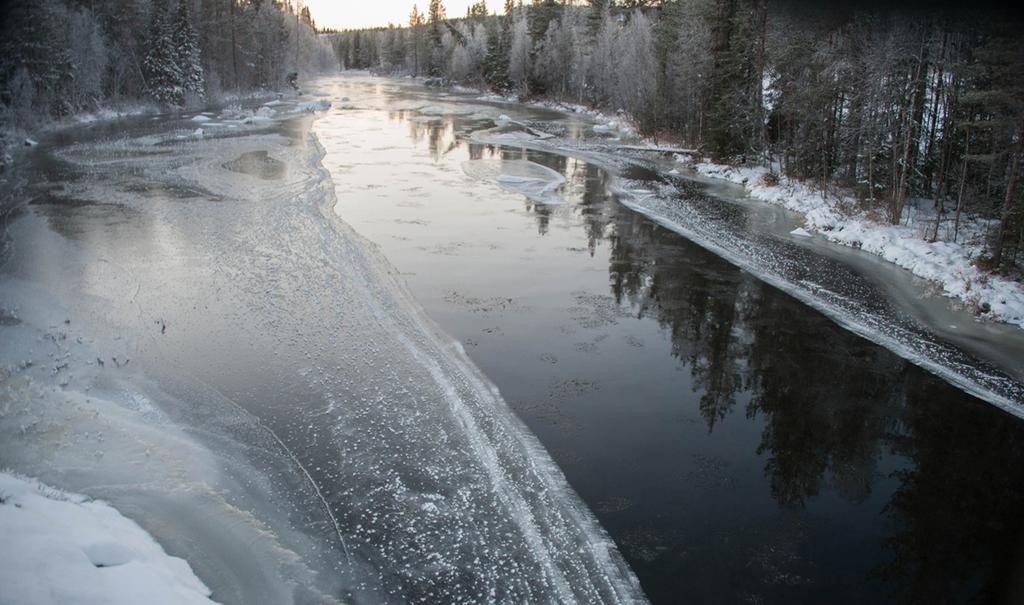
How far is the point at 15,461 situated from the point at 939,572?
9.46 meters

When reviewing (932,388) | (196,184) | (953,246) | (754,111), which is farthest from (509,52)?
(932,388)

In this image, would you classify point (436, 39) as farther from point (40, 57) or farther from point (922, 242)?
point (922, 242)

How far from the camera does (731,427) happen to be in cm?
934

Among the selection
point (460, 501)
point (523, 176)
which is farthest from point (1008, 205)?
point (523, 176)

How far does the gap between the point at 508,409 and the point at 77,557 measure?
5486 mm

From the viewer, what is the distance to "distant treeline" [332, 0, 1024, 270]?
46.7 feet

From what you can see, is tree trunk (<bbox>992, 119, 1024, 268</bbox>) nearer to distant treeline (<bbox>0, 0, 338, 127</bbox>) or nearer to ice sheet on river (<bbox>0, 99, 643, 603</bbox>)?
ice sheet on river (<bbox>0, 99, 643, 603</bbox>)

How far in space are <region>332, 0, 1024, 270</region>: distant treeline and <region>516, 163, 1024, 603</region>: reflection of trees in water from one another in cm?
509

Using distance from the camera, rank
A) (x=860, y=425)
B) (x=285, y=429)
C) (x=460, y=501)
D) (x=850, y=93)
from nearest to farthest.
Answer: (x=460, y=501)
(x=285, y=429)
(x=860, y=425)
(x=850, y=93)

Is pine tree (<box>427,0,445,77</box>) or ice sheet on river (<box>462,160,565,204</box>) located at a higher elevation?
pine tree (<box>427,0,445,77</box>)

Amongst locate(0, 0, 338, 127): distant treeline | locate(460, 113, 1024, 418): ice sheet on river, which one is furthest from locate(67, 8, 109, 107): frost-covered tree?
locate(460, 113, 1024, 418): ice sheet on river

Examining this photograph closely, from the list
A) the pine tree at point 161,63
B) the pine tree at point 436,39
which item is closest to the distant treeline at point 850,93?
the pine tree at point 161,63

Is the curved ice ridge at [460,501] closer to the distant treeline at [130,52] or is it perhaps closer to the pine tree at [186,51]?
the distant treeline at [130,52]

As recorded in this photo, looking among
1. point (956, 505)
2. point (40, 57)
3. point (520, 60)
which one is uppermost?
point (520, 60)
